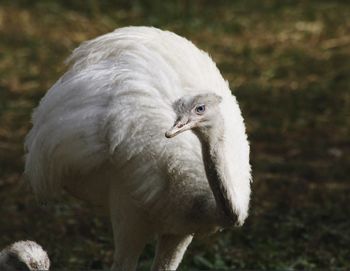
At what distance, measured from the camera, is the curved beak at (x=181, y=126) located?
509cm

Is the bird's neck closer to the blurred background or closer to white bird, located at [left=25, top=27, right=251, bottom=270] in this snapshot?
white bird, located at [left=25, top=27, right=251, bottom=270]

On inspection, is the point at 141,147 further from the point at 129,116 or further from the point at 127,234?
the point at 127,234

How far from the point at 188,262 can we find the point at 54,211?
3.90 feet

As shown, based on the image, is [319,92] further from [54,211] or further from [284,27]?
[54,211]

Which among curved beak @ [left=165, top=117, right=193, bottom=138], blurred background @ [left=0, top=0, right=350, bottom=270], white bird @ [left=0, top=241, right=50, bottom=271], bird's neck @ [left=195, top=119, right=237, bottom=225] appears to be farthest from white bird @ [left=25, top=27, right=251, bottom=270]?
blurred background @ [left=0, top=0, right=350, bottom=270]

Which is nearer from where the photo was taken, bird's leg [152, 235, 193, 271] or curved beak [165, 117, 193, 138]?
curved beak [165, 117, 193, 138]

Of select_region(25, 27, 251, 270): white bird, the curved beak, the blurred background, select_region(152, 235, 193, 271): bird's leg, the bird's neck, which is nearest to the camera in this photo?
the curved beak

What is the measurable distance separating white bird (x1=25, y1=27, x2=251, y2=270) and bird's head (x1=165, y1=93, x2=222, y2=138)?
0.01m

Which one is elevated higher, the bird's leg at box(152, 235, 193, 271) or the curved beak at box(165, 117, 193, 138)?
the curved beak at box(165, 117, 193, 138)

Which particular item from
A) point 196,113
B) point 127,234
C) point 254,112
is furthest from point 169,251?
point 254,112

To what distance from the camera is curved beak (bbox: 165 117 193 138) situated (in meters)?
5.09

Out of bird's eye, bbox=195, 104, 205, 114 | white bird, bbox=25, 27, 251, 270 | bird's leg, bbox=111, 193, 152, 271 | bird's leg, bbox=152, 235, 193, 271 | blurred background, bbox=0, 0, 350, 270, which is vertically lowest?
blurred background, bbox=0, 0, 350, 270

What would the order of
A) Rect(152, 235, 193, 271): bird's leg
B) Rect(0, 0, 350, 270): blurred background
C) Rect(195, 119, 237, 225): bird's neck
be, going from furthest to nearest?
Rect(0, 0, 350, 270): blurred background, Rect(152, 235, 193, 271): bird's leg, Rect(195, 119, 237, 225): bird's neck

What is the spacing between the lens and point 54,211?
7820 millimetres
